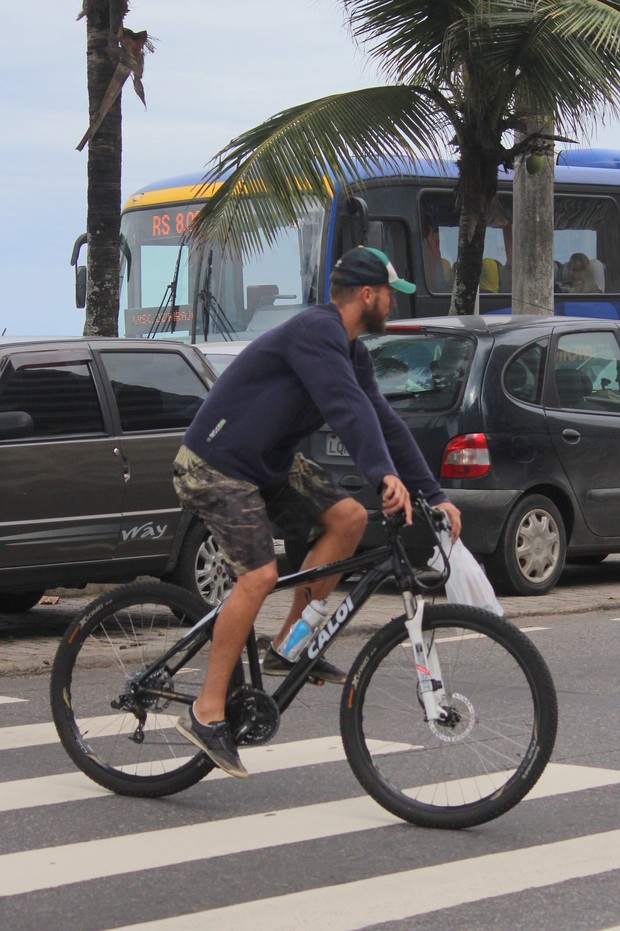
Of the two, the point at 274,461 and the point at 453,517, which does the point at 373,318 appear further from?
the point at 453,517

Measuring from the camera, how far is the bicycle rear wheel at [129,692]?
5.52 meters

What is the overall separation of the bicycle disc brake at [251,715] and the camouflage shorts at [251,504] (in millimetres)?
396

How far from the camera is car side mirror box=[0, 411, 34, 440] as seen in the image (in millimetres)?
8984

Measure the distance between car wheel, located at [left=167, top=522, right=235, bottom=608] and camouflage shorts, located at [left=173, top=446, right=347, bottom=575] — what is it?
424cm

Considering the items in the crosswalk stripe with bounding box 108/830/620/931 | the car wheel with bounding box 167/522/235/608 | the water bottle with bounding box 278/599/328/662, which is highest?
the water bottle with bounding box 278/599/328/662

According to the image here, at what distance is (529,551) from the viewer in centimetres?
1100

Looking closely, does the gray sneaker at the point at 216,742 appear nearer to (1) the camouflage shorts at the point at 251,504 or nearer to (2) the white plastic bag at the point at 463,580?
(1) the camouflage shorts at the point at 251,504

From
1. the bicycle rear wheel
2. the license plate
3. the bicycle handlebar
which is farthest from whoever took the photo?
the license plate

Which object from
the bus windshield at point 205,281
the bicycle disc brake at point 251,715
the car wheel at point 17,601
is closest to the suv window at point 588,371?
the car wheel at point 17,601

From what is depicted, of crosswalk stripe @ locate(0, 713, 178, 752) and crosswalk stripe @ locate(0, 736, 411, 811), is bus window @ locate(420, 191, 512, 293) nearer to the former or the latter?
crosswalk stripe @ locate(0, 713, 178, 752)

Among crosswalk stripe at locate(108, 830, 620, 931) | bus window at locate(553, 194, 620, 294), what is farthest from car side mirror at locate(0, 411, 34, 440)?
bus window at locate(553, 194, 620, 294)

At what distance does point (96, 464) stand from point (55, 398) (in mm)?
434

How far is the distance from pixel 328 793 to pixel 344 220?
12.7 meters

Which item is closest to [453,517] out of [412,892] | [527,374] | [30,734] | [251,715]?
[251,715]
